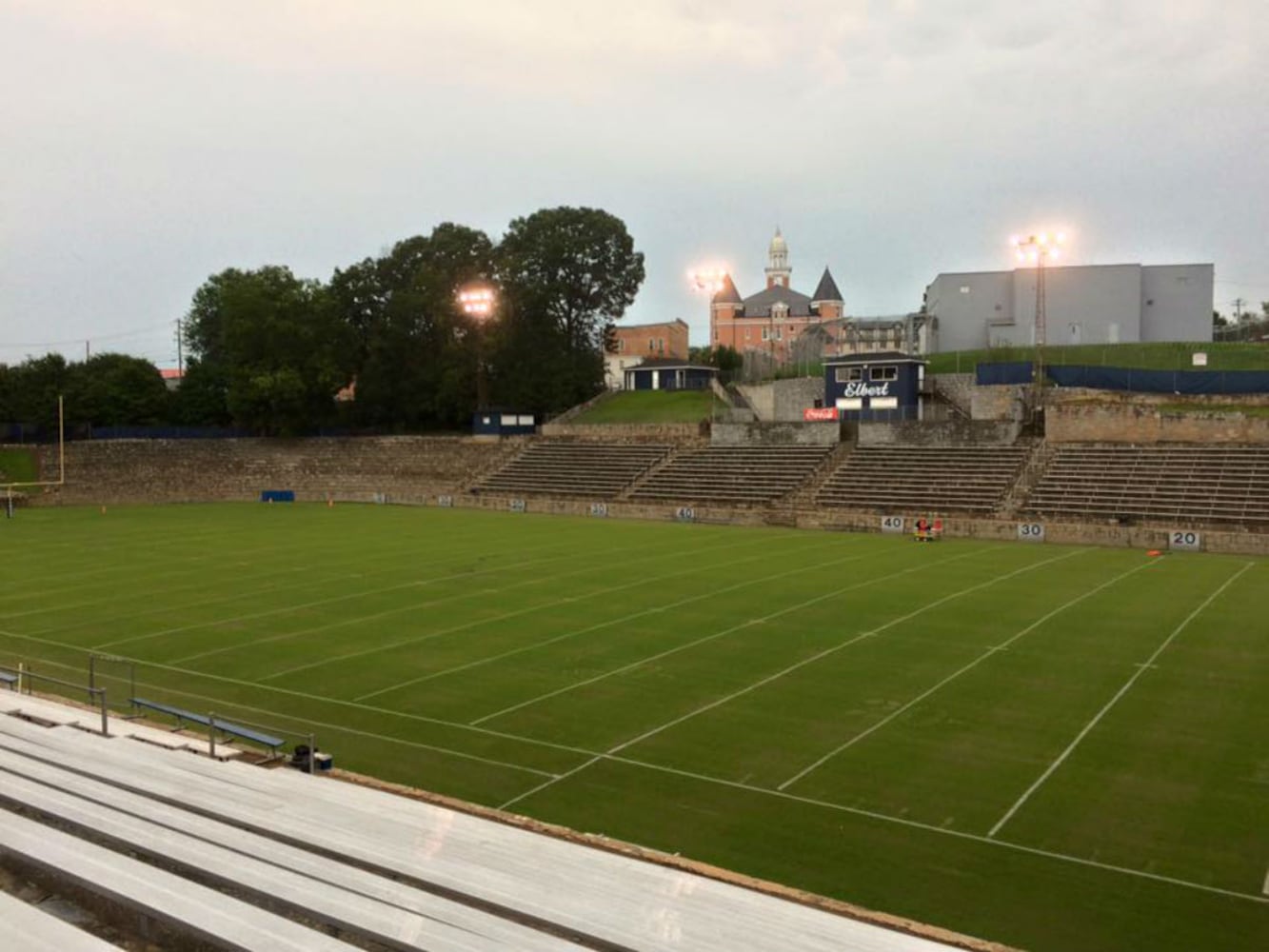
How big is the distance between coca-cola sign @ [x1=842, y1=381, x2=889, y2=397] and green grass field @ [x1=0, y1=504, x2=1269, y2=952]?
22312 mm

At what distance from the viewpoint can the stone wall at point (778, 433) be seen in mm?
49906

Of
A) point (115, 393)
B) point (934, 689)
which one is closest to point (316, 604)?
point (934, 689)

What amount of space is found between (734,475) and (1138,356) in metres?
29.6

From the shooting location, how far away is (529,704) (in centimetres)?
1397

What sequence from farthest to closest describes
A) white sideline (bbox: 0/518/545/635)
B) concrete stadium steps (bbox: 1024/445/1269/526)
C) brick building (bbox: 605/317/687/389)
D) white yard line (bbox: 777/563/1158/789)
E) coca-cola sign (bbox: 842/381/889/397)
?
brick building (bbox: 605/317/687/389) < coca-cola sign (bbox: 842/381/889/397) < concrete stadium steps (bbox: 1024/445/1269/526) < white sideline (bbox: 0/518/545/635) < white yard line (bbox: 777/563/1158/789)

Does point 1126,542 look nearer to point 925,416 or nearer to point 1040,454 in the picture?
point 1040,454

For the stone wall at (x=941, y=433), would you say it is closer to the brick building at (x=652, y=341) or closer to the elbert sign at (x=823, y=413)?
the elbert sign at (x=823, y=413)

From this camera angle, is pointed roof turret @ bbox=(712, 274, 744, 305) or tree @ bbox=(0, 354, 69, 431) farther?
pointed roof turret @ bbox=(712, 274, 744, 305)

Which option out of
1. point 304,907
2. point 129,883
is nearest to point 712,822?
point 304,907

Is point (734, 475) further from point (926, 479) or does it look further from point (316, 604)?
point (316, 604)

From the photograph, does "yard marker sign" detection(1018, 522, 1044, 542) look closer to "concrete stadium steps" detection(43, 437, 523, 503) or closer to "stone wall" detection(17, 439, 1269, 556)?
"stone wall" detection(17, 439, 1269, 556)

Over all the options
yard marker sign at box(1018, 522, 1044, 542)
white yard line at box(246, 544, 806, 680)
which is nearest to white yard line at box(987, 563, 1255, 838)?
white yard line at box(246, 544, 806, 680)

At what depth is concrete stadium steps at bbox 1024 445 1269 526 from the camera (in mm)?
34438

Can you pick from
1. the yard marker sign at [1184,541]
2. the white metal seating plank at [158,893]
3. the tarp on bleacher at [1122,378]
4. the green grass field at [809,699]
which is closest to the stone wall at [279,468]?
the tarp on bleacher at [1122,378]
